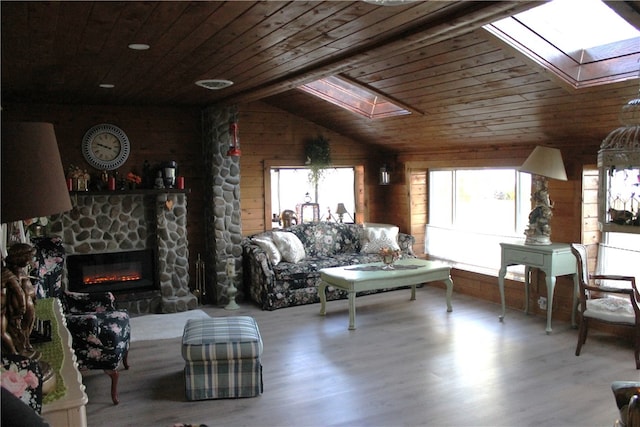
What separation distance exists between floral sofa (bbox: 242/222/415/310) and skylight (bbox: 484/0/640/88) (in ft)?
11.0

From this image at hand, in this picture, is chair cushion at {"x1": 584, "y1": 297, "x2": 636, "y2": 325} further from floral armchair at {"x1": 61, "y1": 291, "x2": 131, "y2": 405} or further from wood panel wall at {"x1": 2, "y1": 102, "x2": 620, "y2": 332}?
floral armchair at {"x1": 61, "y1": 291, "x2": 131, "y2": 405}

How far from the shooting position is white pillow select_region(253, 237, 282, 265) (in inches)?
270

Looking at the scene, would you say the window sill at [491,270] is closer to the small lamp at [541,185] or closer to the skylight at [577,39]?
the small lamp at [541,185]

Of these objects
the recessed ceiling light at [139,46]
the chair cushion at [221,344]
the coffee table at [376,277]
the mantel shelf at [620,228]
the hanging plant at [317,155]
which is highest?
the recessed ceiling light at [139,46]

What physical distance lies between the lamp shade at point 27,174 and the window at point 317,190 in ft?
18.6

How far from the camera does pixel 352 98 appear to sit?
684 cm

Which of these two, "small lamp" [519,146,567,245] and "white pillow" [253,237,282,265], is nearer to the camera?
"small lamp" [519,146,567,245]

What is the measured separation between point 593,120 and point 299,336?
3.40 meters

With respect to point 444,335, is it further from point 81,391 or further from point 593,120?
point 81,391

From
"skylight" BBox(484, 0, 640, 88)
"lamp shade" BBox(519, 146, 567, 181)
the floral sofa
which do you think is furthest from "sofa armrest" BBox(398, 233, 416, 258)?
"skylight" BBox(484, 0, 640, 88)

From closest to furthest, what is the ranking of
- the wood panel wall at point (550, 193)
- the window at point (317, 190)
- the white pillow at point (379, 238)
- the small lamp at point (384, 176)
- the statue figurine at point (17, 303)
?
the statue figurine at point (17, 303) → the wood panel wall at point (550, 193) → the white pillow at point (379, 238) → the window at point (317, 190) → the small lamp at point (384, 176)

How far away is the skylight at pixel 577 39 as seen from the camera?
4.02 metres

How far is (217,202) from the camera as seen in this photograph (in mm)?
6836

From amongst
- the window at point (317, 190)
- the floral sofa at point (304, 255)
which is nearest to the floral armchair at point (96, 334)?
the floral sofa at point (304, 255)
